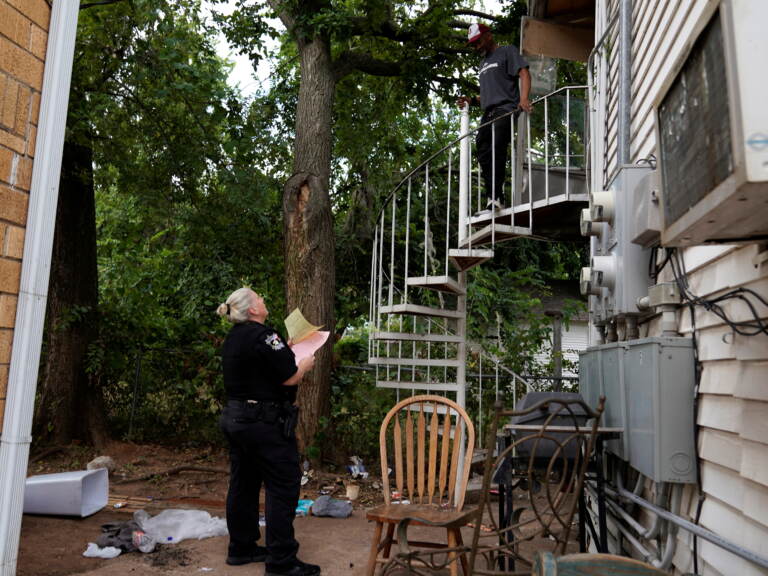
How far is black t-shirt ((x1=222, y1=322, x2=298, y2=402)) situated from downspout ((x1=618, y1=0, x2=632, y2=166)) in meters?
2.40

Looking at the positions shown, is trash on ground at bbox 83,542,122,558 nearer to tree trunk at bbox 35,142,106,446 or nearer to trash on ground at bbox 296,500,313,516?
trash on ground at bbox 296,500,313,516

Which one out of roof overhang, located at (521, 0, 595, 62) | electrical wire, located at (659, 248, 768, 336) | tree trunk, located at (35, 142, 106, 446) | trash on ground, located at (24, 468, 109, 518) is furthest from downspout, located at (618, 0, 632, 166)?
tree trunk, located at (35, 142, 106, 446)

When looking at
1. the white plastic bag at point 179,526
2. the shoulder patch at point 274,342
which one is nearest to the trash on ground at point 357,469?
the white plastic bag at point 179,526

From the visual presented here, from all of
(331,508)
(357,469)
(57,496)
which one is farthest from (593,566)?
(357,469)

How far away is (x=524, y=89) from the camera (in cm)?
653

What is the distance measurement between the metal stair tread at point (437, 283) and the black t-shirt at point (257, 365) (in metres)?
2.84

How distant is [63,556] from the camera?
458cm

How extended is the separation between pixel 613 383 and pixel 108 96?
675 cm

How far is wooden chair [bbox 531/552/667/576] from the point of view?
206 cm

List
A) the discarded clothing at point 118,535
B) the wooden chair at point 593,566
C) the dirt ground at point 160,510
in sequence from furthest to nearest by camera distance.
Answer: the discarded clothing at point 118,535 → the dirt ground at point 160,510 → the wooden chair at point 593,566

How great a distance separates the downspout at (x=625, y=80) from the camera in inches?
176

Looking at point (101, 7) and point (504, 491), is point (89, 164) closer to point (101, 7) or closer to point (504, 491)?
point (101, 7)

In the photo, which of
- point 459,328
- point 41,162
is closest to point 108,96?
point 459,328

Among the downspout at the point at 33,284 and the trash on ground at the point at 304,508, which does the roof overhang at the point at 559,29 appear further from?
the downspout at the point at 33,284
